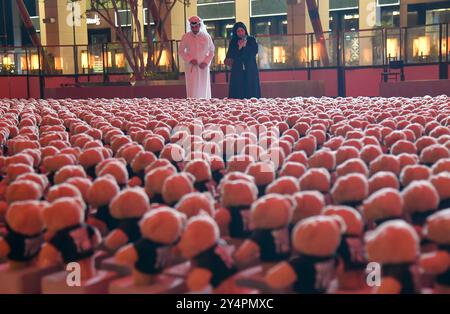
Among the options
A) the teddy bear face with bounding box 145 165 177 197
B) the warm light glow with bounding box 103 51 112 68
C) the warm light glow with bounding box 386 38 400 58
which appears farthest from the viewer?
the warm light glow with bounding box 103 51 112 68

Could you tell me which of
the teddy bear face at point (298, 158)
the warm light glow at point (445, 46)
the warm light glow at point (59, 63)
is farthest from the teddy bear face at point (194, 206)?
the warm light glow at point (59, 63)

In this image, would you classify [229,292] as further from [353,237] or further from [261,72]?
[261,72]

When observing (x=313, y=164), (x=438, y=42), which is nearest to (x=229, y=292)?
(x=313, y=164)

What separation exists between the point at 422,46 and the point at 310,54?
9.09 feet

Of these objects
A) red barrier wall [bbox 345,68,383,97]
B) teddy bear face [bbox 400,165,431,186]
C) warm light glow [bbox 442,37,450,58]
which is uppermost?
warm light glow [bbox 442,37,450,58]

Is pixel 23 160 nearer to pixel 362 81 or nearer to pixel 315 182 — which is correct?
pixel 315 182

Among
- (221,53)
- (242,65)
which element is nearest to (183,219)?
(242,65)

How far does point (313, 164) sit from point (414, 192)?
1.52ft

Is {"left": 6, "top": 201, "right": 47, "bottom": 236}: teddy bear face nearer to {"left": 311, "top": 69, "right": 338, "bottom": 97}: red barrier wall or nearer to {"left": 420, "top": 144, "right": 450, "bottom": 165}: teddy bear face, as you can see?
{"left": 420, "top": 144, "right": 450, "bottom": 165}: teddy bear face

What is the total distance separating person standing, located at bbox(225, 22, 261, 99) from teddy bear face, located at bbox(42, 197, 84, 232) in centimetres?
940

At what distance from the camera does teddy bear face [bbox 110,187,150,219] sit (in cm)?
101

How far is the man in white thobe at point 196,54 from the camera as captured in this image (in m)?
11.5

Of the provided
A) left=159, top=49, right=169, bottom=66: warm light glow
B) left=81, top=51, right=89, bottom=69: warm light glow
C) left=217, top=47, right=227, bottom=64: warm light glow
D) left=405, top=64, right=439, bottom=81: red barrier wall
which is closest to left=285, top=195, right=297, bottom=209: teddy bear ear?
left=405, top=64, right=439, bottom=81: red barrier wall

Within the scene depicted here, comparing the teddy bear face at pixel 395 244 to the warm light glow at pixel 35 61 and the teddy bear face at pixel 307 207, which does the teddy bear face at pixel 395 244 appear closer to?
the teddy bear face at pixel 307 207
